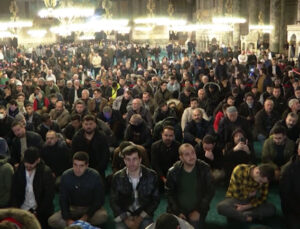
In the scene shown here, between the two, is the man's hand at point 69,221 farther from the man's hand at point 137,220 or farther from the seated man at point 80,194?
the man's hand at point 137,220

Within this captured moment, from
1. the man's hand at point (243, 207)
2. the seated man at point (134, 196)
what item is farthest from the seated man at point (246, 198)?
the seated man at point (134, 196)

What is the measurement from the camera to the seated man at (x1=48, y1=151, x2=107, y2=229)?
5.06 metres

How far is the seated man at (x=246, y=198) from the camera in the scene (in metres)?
5.39

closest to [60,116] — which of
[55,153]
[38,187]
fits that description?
[55,153]

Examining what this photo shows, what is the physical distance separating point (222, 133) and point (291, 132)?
3.99 feet

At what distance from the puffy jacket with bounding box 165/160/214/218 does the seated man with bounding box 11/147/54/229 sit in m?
1.52

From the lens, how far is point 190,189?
201 inches

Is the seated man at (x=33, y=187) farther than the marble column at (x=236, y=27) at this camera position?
No

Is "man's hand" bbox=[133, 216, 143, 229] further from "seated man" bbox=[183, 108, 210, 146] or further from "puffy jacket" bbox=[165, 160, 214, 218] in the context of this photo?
"seated man" bbox=[183, 108, 210, 146]

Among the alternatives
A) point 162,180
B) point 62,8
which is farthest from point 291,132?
point 62,8

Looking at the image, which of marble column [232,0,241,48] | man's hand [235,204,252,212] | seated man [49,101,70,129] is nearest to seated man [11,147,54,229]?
man's hand [235,204,252,212]

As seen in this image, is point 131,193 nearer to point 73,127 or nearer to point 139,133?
point 139,133

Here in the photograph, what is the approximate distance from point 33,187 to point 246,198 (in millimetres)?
2766

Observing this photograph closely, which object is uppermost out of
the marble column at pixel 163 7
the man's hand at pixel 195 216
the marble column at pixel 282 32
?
the marble column at pixel 163 7
